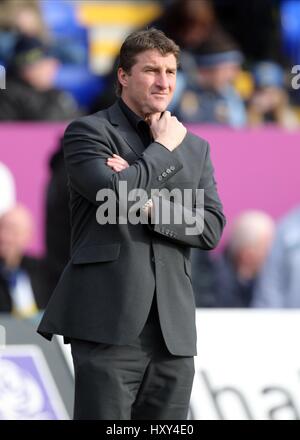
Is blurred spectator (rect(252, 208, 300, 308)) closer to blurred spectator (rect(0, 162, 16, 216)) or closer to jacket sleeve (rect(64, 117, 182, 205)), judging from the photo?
blurred spectator (rect(0, 162, 16, 216))

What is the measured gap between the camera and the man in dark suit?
3322mm

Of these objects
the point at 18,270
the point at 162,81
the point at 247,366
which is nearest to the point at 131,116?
the point at 162,81

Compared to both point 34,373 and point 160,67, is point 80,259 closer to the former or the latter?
point 160,67

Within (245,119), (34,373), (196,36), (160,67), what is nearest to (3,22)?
(196,36)

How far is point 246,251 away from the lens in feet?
22.2

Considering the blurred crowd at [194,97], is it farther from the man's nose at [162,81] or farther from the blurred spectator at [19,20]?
the man's nose at [162,81]

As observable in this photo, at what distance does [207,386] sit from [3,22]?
154 inches

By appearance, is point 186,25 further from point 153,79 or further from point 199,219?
point 199,219

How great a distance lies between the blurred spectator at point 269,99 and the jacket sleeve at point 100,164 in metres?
4.77

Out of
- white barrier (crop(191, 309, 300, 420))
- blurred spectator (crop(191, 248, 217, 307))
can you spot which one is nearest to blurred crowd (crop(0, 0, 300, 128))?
blurred spectator (crop(191, 248, 217, 307))

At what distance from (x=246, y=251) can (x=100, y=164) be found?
3495 mm

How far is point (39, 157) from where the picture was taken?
6781 millimetres

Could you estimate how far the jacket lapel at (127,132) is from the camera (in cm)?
349

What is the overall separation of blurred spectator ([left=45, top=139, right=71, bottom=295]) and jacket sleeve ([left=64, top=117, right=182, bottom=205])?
2944 mm
